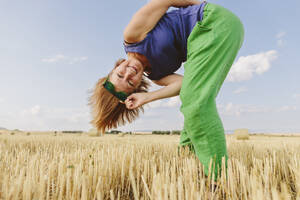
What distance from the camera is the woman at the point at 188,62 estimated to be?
124cm

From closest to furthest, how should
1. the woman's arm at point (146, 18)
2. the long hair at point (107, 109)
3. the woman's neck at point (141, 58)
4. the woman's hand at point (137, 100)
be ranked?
the woman's arm at point (146, 18), the woman's hand at point (137, 100), the woman's neck at point (141, 58), the long hair at point (107, 109)

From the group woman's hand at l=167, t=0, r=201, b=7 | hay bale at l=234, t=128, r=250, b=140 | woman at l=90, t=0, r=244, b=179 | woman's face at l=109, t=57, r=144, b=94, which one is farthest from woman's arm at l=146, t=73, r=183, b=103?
hay bale at l=234, t=128, r=250, b=140

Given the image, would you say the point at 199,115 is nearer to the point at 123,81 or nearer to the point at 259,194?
the point at 259,194

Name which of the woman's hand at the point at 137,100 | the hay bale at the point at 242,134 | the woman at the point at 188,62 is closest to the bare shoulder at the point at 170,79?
the woman at the point at 188,62

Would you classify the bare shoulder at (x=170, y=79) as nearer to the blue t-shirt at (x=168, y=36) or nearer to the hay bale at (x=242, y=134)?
the blue t-shirt at (x=168, y=36)

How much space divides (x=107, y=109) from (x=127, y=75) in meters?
0.53

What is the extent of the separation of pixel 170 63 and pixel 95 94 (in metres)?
0.90

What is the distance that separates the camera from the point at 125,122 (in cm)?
240

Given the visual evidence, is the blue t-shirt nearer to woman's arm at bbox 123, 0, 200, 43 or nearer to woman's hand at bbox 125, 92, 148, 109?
woman's arm at bbox 123, 0, 200, 43

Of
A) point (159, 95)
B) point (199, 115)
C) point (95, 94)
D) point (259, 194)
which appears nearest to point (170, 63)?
point (159, 95)

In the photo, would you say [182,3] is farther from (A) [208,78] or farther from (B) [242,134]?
(B) [242,134]

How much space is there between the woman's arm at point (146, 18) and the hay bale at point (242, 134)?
7017 mm

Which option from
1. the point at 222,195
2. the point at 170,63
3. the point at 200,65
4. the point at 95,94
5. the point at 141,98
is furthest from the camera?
the point at 95,94

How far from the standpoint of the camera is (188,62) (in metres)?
1.43
